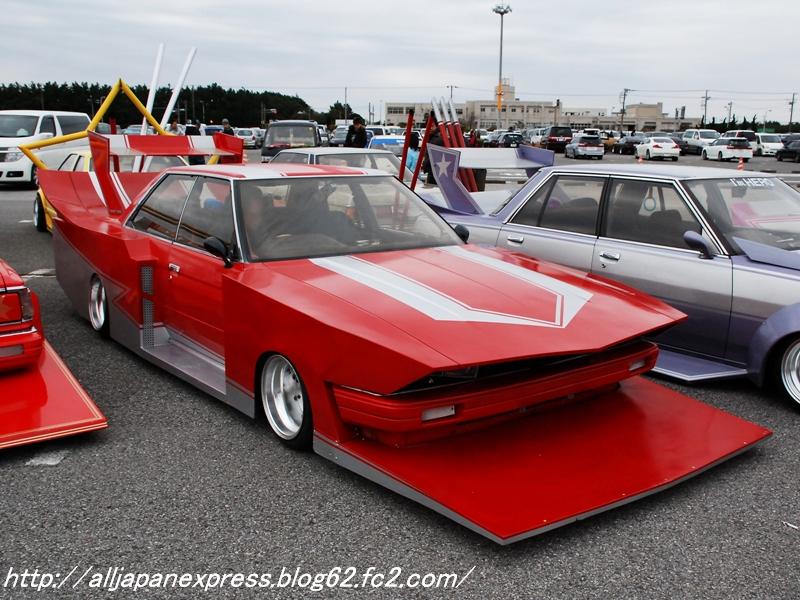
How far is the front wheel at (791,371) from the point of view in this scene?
4.63 metres

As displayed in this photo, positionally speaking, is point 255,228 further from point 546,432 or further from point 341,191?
point 546,432

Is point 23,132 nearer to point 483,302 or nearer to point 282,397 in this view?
point 282,397

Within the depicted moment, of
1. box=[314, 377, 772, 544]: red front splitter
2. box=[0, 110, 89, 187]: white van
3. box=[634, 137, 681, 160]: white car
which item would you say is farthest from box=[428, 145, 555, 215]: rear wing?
box=[634, 137, 681, 160]: white car

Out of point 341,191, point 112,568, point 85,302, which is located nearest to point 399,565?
point 112,568

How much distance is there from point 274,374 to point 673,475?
2004 mm

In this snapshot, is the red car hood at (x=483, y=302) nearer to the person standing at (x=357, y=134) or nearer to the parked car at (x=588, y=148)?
the person standing at (x=357, y=134)

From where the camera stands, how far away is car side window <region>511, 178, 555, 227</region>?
6.39 metres

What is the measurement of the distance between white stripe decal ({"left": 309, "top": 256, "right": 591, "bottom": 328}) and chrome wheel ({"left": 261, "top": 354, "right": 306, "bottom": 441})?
0.59m

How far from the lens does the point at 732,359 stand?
4973 mm

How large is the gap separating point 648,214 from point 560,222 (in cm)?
75

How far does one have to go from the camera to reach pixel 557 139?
159ft

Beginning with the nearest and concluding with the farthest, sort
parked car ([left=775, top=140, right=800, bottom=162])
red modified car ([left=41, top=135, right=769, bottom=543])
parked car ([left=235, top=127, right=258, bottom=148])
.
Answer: red modified car ([left=41, top=135, right=769, bottom=543]) < parked car ([left=775, top=140, right=800, bottom=162]) < parked car ([left=235, top=127, right=258, bottom=148])

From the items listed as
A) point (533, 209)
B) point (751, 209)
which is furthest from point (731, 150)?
point (751, 209)
